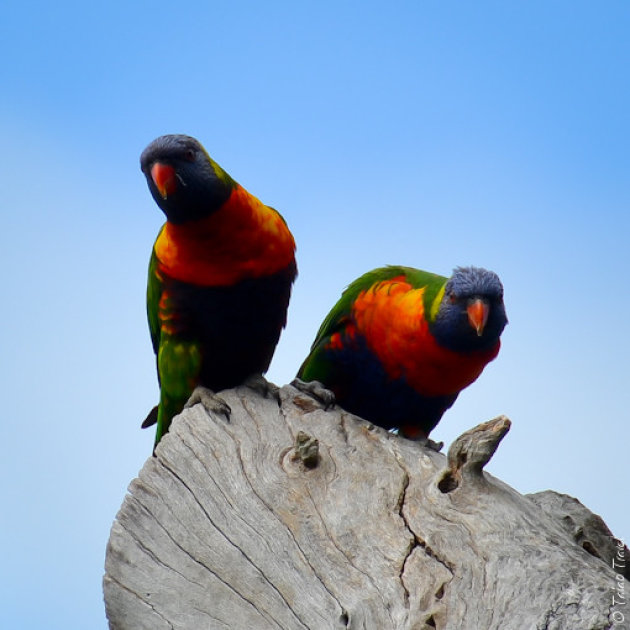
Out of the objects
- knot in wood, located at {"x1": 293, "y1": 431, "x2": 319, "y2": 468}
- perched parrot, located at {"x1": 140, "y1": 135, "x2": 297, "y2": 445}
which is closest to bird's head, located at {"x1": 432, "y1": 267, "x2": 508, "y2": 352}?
perched parrot, located at {"x1": 140, "y1": 135, "x2": 297, "y2": 445}

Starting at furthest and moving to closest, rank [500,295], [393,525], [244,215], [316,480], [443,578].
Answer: [500,295], [244,215], [316,480], [393,525], [443,578]

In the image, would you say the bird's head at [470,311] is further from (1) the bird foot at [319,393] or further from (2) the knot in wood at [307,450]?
(2) the knot in wood at [307,450]

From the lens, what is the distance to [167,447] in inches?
152

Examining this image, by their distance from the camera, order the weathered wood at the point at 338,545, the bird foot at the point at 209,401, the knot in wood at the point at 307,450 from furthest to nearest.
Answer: the bird foot at the point at 209,401, the knot in wood at the point at 307,450, the weathered wood at the point at 338,545

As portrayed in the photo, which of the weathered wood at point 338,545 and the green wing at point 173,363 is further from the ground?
the green wing at point 173,363

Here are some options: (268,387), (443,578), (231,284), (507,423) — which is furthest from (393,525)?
(231,284)

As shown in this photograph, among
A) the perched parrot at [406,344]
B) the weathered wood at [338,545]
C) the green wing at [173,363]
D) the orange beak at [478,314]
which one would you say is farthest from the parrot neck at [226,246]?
the orange beak at [478,314]

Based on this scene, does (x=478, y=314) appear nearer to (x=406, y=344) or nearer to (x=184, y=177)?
(x=406, y=344)

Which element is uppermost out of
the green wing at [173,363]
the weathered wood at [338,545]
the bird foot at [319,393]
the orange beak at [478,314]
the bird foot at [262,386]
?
the orange beak at [478,314]

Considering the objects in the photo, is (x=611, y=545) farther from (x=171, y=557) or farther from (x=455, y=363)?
(x=171, y=557)

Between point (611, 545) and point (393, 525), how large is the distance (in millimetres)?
1361

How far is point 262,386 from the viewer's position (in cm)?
452

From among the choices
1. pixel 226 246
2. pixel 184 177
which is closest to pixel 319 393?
pixel 226 246

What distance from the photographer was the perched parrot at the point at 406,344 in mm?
4656
